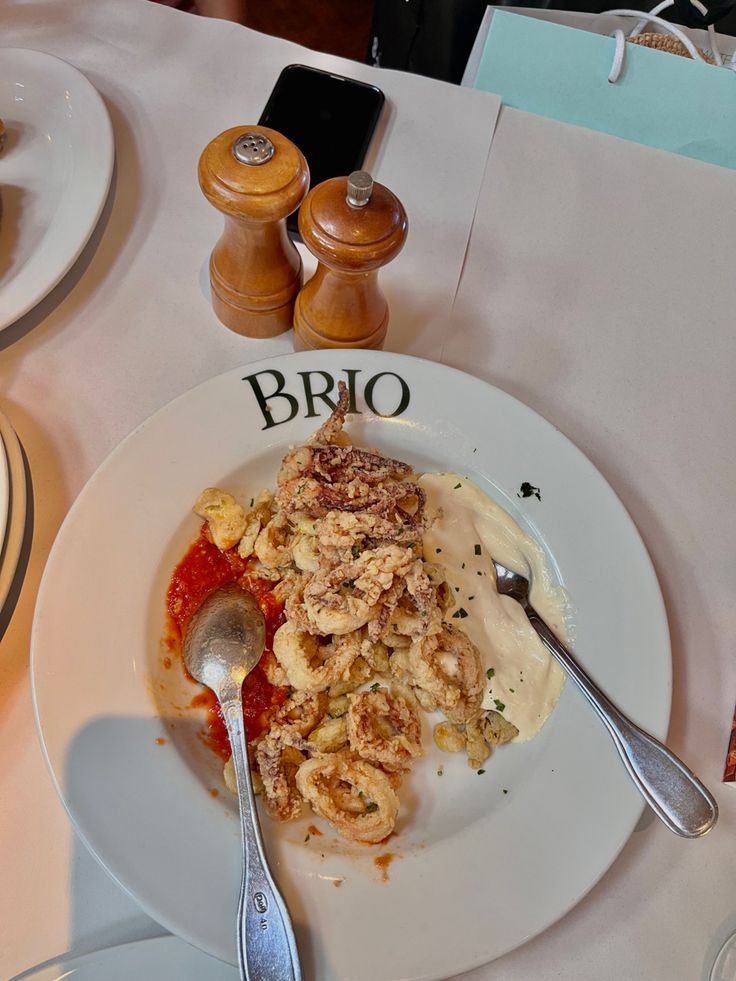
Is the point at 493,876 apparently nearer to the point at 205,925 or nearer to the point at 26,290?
the point at 205,925

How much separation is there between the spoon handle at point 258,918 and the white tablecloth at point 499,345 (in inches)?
6.4

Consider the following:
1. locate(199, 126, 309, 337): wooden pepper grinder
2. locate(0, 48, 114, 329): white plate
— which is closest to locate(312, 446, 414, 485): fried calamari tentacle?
locate(199, 126, 309, 337): wooden pepper grinder

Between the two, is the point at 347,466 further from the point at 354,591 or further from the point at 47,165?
the point at 47,165

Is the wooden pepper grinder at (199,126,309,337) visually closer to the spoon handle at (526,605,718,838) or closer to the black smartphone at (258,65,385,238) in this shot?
the black smartphone at (258,65,385,238)

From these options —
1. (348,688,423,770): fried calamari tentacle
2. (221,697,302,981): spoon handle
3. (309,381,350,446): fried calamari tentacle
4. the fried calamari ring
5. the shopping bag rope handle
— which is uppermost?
the shopping bag rope handle

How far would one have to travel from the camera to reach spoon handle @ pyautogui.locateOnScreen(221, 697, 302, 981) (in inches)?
28.6

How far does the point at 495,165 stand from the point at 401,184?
0.59ft

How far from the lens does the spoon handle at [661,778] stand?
0.79 m

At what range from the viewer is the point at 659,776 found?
0.81 m

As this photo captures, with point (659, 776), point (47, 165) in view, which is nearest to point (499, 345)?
point (659, 776)

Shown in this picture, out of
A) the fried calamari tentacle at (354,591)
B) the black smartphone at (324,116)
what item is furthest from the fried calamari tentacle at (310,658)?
the black smartphone at (324,116)

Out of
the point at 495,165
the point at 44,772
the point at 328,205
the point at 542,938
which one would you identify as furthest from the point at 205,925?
the point at 495,165

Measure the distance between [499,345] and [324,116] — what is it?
509mm

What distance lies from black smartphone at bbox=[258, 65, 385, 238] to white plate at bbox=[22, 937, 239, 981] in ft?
3.55
